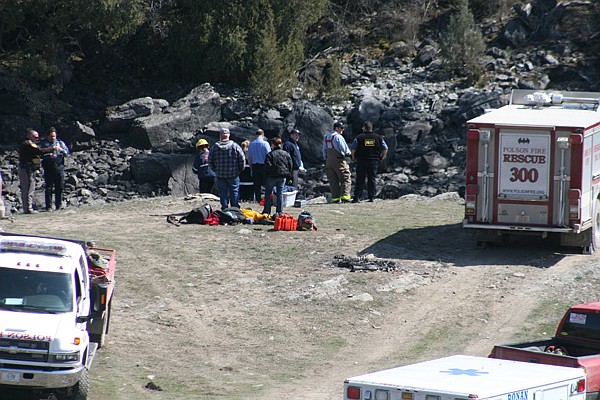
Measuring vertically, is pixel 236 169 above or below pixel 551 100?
below

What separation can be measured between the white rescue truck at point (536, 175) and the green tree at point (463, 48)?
18.2 m

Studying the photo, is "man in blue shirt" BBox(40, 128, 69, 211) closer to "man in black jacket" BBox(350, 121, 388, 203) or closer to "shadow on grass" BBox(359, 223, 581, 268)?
"man in black jacket" BBox(350, 121, 388, 203)

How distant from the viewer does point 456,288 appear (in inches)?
704

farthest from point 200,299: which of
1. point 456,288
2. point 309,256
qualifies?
point 456,288

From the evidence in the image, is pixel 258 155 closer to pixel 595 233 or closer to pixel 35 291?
pixel 595 233

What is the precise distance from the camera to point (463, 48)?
3769cm

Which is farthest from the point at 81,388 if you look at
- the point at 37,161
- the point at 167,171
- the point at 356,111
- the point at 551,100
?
the point at 356,111

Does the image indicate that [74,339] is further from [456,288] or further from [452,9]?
[452,9]

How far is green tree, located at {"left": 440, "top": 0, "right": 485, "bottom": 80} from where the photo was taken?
37.6 metres

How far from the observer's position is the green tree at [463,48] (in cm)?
3756

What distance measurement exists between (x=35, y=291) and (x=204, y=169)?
1260cm

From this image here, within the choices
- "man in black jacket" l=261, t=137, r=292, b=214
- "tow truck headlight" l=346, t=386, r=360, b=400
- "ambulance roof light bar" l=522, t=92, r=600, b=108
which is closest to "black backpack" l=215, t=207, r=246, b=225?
"man in black jacket" l=261, t=137, r=292, b=214

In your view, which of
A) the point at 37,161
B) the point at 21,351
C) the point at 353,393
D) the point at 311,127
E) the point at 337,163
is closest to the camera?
the point at 353,393

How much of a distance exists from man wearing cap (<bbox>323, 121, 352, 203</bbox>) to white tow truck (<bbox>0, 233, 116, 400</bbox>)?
40.5 ft
